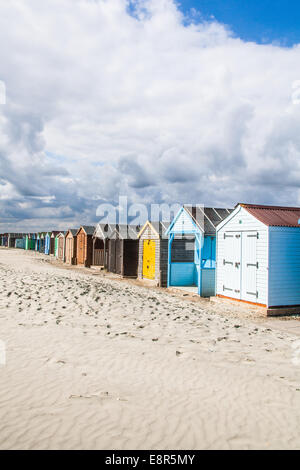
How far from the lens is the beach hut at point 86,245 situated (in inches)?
1238

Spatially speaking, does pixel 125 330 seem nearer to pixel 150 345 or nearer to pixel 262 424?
pixel 150 345

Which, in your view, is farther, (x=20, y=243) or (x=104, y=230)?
(x=20, y=243)

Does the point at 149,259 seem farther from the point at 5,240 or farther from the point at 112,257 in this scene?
the point at 5,240

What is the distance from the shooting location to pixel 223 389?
A: 5.51 m

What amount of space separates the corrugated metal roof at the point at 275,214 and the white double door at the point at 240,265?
709 mm

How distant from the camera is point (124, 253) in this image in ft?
79.3

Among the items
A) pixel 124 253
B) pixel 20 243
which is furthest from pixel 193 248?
pixel 20 243

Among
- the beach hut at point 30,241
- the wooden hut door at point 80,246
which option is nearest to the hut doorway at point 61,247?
the wooden hut door at point 80,246

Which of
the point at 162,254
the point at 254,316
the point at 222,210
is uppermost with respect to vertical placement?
the point at 222,210

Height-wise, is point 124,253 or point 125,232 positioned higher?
point 125,232

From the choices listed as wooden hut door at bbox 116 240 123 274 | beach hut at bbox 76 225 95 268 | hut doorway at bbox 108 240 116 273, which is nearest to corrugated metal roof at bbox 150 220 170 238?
wooden hut door at bbox 116 240 123 274

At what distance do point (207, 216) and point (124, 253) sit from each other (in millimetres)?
8578

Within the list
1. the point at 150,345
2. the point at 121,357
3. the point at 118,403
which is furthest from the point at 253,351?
the point at 118,403

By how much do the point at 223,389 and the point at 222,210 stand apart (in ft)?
44.5
